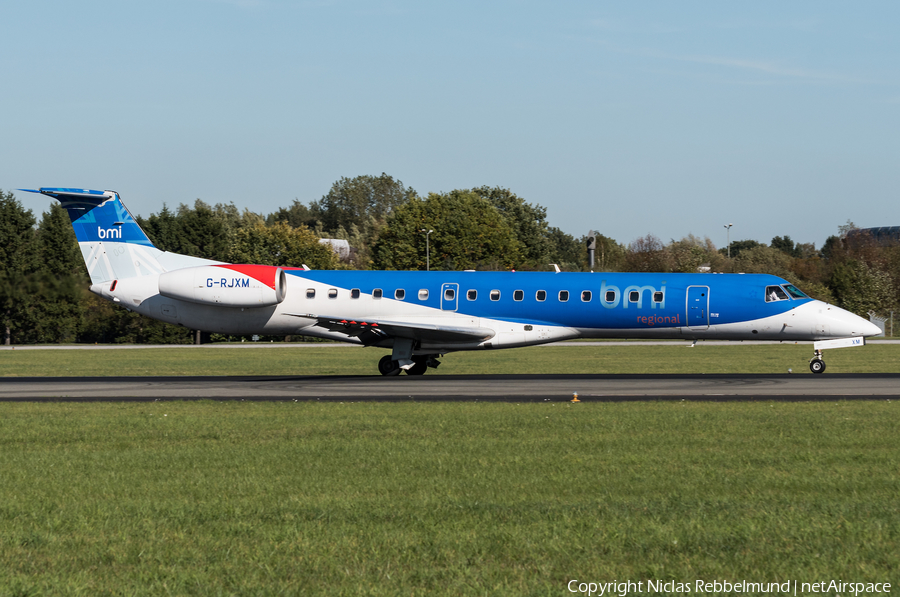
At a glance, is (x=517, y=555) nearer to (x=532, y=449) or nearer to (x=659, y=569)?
(x=659, y=569)

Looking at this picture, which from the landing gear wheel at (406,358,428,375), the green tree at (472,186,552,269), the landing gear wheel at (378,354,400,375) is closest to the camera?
the landing gear wheel at (378,354,400,375)

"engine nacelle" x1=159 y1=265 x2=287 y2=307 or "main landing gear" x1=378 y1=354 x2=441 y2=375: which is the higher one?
"engine nacelle" x1=159 y1=265 x2=287 y2=307

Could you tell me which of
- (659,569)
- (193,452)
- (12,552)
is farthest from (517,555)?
(193,452)

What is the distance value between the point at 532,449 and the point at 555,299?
1572 cm

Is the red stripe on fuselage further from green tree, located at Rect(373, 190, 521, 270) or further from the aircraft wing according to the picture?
green tree, located at Rect(373, 190, 521, 270)

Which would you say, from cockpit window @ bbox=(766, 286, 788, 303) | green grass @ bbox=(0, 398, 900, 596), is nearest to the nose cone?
cockpit window @ bbox=(766, 286, 788, 303)

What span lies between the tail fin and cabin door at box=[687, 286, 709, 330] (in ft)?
56.8

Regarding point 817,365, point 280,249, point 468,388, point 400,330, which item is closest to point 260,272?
point 400,330

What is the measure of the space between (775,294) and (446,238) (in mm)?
62879

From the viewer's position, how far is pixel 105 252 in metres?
29.6

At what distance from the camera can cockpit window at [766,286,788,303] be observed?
2767 cm

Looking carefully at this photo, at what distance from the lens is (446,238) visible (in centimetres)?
8944

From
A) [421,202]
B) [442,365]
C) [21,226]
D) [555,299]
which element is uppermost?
[421,202]

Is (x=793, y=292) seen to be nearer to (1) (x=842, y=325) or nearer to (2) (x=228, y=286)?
(1) (x=842, y=325)
